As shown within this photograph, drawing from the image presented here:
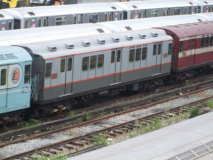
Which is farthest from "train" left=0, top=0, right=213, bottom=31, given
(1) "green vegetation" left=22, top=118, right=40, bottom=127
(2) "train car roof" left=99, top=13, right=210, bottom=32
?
(1) "green vegetation" left=22, top=118, right=40, bottom=127

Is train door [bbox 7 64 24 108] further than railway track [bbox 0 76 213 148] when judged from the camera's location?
Yes

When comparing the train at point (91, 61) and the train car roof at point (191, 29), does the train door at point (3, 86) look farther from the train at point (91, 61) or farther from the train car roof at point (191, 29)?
the train car roof at point (191, 29)

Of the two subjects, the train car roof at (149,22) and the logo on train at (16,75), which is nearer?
the logo on train at (16,75)

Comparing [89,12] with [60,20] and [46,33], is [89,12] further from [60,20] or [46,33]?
[46,33]

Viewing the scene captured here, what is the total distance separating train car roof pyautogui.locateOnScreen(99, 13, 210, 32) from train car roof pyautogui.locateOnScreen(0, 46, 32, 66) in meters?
9.09

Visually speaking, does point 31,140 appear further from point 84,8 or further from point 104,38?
point 84,8

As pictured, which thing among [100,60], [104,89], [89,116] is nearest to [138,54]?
[104,89]

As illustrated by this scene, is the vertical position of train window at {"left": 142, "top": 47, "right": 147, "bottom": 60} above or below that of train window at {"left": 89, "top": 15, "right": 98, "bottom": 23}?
above

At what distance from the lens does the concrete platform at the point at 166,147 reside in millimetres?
9961

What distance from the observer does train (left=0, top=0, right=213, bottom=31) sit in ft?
103

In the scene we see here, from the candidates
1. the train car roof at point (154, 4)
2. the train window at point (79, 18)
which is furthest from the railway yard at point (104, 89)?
the train car roof at point (154, 4)

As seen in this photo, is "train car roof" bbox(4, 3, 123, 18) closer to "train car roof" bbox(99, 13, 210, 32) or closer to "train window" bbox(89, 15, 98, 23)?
"train window" bbox(89, 15, 98, 23)

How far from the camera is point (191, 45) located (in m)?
29.4

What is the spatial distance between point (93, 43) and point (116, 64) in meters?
1.63
